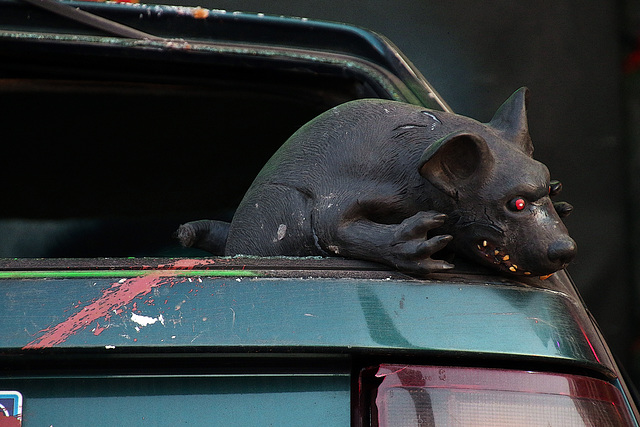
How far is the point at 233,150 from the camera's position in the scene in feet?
8.68

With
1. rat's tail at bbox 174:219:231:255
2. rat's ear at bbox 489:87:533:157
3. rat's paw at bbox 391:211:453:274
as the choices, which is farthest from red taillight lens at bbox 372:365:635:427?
rat's tail at bbox 174:219:231:255

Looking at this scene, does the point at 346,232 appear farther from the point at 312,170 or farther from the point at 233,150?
the point at 233,150

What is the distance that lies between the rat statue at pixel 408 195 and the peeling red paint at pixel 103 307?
430mm

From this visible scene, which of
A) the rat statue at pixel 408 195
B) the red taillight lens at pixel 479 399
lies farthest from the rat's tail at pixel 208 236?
the red taillight lens at pixel 479 399

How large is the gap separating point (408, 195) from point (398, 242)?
6.9 inches

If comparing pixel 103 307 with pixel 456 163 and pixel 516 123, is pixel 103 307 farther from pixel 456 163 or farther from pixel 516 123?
pixel 516 123

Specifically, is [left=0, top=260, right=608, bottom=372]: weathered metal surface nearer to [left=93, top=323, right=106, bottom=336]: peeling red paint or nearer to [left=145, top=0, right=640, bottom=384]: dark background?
[left=93, top=323, right=106, bottom=336]: peeling red paint

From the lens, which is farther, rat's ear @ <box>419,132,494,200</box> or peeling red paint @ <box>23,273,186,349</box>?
rat's ear @ <box>419,132,494,200</box>

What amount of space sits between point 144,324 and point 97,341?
0.07 m

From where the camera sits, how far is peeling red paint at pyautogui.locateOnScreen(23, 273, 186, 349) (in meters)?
1.08

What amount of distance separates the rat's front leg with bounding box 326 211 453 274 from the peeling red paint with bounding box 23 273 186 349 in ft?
1.28

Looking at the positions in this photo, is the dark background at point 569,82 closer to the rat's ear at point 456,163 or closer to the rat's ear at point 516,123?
the rat's ear at point 516,123

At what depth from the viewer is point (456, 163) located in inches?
56.0

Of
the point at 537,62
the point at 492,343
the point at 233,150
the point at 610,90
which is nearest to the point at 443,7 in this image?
the point at 537,62
